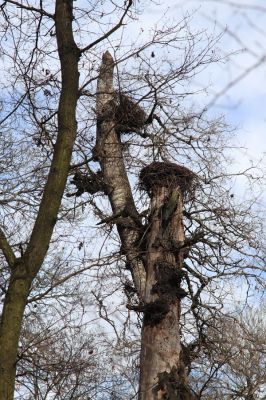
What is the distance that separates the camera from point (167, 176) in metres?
5.91

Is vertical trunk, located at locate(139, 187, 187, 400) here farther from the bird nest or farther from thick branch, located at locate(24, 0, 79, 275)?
the bird nest

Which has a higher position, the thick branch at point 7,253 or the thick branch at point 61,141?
the thick branch at point 61,141

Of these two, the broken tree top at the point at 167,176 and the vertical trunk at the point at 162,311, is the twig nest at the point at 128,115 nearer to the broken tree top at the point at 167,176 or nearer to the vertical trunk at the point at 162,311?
the broken tree top at the point at 167,176

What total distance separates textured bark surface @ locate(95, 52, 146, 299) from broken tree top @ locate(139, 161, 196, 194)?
0.37 metres

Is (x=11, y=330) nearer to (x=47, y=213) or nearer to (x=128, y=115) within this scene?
(x=47, y=213)

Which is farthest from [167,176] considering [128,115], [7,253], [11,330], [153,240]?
[11,330]

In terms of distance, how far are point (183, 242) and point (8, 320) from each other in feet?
6.37

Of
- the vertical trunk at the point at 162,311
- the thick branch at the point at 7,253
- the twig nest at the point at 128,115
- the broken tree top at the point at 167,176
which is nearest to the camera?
the thick branch at the point at 7,253

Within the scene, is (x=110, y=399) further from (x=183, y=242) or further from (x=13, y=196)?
(x=183, y=242)

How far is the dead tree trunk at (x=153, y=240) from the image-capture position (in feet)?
15.9

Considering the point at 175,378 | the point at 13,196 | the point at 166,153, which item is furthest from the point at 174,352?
the point at 13,196

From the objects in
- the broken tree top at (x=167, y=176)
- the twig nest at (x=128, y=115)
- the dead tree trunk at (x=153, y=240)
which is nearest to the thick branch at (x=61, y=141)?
the dead tree trunk at (x=153, y=240)

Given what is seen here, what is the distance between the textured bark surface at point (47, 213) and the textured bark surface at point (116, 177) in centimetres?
70

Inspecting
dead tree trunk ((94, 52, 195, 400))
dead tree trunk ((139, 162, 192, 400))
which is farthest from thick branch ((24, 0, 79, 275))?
dead tree trunk ((139, 162, 192, 400))
